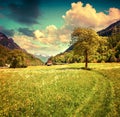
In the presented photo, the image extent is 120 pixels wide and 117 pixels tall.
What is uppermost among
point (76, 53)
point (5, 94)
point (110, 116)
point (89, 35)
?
point (89, 35)

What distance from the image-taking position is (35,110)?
60.4ft

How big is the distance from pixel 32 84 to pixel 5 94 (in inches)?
181

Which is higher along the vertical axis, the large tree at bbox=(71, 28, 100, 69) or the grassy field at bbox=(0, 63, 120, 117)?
the large tree at bbox=(71, 28, 100, 69)

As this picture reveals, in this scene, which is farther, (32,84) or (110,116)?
(32,84)

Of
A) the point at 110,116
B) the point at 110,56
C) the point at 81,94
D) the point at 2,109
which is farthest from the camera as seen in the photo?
the point at 110,56

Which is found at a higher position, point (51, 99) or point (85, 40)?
point (85, 40)

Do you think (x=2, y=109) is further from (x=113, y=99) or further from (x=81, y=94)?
(x=113, y=99)

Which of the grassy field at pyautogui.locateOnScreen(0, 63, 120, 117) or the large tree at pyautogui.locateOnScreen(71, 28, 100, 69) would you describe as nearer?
the grassy field at pyautogui.locateOnScreen(0, 63, 120, 117)

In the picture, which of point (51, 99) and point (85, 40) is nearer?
point (51, 99)

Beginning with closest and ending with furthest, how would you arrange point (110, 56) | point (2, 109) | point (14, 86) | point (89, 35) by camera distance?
point (2, 109) → point (14, 86) → point (89, 35) → point (110, 56)

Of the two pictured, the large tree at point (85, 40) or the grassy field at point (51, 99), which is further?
the large tree at point (85, 40)

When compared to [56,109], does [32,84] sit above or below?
above

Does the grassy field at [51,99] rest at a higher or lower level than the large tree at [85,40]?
lower

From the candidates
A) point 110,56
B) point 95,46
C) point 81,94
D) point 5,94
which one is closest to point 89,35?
point 95,46
